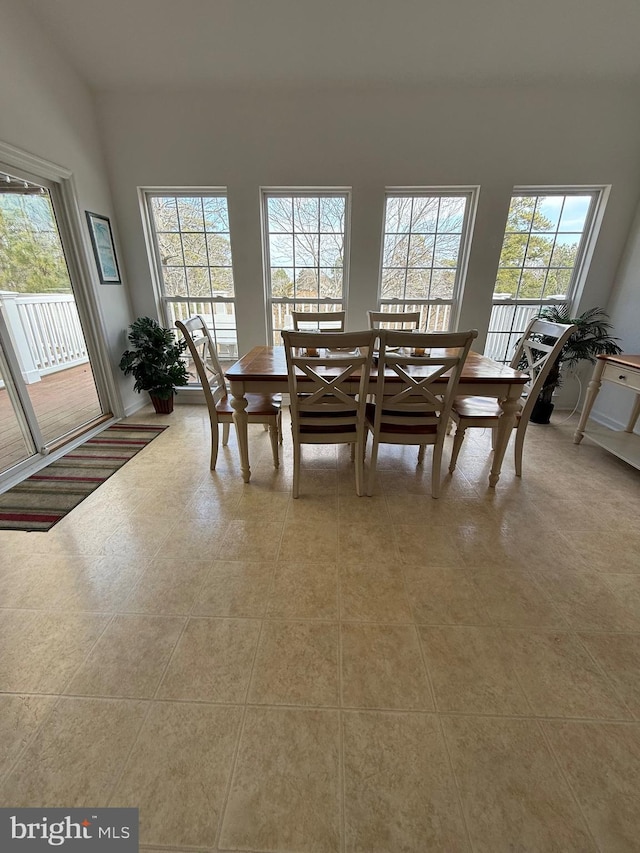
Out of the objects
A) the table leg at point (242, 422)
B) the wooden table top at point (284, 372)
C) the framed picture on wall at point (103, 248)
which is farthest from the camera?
the framed picture on wall at point (103, 248)

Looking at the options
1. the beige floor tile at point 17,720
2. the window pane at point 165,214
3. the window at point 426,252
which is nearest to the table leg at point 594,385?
the window at point 426,252

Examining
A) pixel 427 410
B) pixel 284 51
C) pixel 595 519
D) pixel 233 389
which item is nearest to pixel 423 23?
pixel 284 51

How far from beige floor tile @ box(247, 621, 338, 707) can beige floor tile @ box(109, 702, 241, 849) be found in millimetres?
122

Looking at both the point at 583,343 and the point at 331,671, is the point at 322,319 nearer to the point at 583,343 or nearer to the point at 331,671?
the point at 583,343

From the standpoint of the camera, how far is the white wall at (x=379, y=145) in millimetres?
2801

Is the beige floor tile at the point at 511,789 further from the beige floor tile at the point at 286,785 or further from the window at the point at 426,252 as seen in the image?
the window at the point at 426,252

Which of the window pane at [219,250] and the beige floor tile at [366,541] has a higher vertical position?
the window pane at [219,250]

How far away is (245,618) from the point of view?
1346 mm

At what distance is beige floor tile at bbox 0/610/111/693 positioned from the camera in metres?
1.13

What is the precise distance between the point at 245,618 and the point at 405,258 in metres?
3.32

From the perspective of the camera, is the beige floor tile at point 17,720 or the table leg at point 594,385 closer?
the beige floor tile at point 17,720

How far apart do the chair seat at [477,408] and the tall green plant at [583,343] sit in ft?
3.42

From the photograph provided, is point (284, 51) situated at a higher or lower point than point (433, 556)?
higher

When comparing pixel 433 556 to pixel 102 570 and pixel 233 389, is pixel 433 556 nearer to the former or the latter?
pixel 233 389
